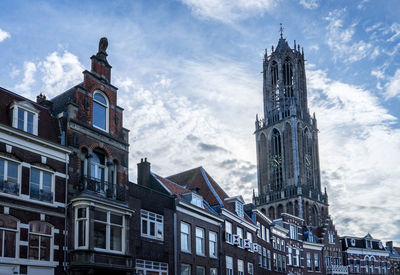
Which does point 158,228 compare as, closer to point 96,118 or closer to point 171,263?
point 171,263

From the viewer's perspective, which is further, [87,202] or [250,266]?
[250,266]

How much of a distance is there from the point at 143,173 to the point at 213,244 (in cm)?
791

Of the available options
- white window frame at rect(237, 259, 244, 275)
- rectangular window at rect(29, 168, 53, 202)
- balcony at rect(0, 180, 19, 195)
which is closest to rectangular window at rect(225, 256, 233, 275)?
white window frame at rect(237, 259, 244, 275)

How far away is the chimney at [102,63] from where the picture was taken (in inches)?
1212

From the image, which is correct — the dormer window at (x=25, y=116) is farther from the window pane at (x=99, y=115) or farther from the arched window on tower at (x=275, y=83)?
the arched window on tower at (x=275, y=83)

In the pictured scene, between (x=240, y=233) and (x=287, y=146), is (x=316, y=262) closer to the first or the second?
(x=240, y=233)

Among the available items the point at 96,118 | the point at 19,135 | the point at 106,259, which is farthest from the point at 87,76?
the point at 106,259

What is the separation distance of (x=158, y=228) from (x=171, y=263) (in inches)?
102

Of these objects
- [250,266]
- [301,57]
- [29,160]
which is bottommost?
[250,266]

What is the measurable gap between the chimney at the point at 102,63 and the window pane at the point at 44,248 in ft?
34.8

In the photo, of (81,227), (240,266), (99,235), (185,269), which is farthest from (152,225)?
(240,266)

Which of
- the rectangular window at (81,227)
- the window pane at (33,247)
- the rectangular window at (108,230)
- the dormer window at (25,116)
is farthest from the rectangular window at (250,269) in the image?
the dormer window at (25,116)

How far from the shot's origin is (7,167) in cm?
2347

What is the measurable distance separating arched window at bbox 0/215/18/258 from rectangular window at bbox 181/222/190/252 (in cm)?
1507
